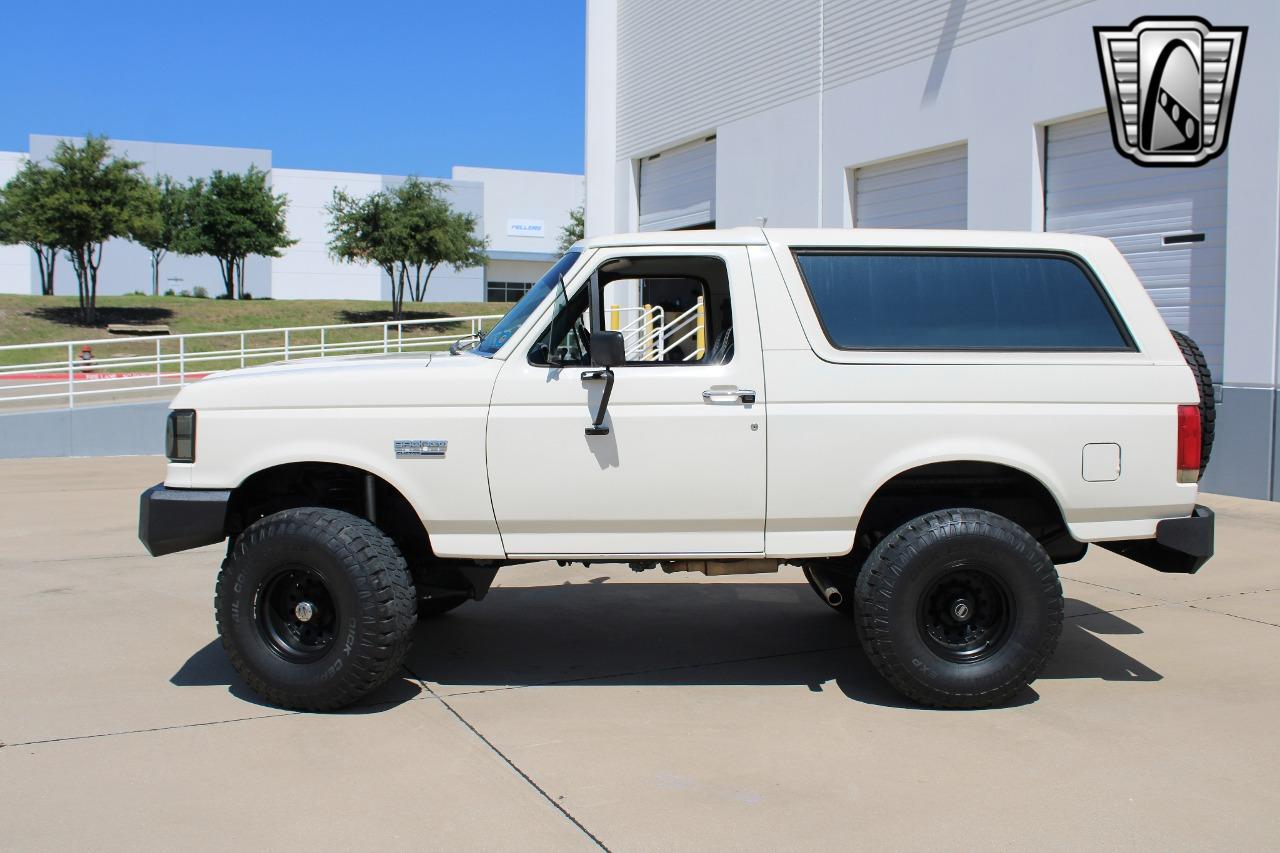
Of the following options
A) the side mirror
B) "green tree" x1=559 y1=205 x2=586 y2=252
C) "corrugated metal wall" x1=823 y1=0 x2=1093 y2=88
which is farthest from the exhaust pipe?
"green tree" x1=559 y1=205 x2=586 y2=252

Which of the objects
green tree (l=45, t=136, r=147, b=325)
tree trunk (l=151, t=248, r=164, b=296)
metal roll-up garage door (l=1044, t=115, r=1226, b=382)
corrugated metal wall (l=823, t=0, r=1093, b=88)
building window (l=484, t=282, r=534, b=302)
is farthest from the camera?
building window (l=484, t=282, r=534, b=302)

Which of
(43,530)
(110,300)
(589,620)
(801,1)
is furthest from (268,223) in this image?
(589,620)

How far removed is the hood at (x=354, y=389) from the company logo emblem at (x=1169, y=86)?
9546 millimetres

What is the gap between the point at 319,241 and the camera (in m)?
64.2

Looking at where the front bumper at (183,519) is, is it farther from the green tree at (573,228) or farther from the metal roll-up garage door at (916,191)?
the green tree at (573,228)

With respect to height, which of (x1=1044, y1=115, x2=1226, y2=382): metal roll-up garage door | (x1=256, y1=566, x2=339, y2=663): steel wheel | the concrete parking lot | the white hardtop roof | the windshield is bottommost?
the concrete parking lot

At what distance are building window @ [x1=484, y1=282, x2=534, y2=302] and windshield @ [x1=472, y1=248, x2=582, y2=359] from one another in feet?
208

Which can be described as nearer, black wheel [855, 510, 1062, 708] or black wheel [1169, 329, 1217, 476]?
black wheel [855, 510, 1062, 708]

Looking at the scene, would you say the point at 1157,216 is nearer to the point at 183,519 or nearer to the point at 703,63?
the point at 703,63

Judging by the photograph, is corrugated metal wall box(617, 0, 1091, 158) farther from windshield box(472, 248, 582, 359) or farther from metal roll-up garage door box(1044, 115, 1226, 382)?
windshield box(472, 248, 582, 359)

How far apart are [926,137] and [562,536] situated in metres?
11.6

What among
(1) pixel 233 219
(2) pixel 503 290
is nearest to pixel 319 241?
(2) pixel 503 290

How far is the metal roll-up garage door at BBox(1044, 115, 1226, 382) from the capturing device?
38.8ft

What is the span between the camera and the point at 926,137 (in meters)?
15.2
